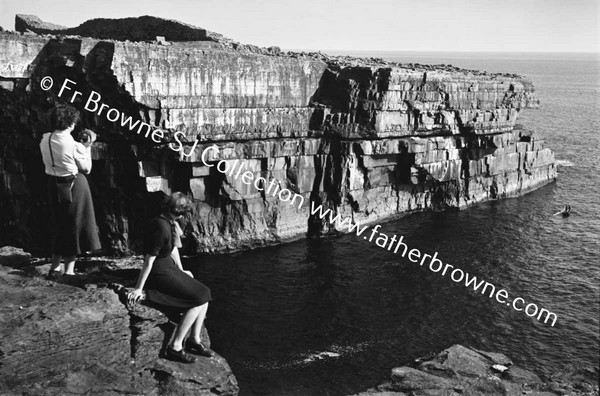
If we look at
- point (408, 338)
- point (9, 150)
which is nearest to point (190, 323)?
point (408, 338)

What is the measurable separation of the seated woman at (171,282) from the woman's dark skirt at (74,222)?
2133 mm

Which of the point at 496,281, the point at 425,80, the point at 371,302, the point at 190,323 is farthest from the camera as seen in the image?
the point at 425,80

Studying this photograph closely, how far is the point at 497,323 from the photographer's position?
31625 mm

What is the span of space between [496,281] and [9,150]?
37118 mm

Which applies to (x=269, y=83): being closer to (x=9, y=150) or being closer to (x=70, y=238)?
(x=9, y=150)

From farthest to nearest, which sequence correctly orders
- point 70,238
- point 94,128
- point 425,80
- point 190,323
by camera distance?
point 425,80
point 94,128
point 70,238
point 190,323

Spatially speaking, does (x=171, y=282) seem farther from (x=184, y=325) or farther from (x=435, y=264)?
(x=435, y=264)

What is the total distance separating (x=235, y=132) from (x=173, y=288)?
103ft

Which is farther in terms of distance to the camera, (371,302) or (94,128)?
(94,128)

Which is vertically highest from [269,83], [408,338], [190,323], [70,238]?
[269,83]

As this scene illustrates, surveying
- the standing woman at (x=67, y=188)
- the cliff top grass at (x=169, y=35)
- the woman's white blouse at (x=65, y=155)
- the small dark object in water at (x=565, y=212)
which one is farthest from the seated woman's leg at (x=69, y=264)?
the small dark object in water at (x=565, y=212)

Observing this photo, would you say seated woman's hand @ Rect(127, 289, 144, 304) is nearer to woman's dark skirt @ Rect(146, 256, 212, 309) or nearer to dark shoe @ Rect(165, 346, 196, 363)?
woman's dark skirt @ Rect(146, 256, 212, 309)

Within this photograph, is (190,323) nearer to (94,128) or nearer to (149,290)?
(149,290)

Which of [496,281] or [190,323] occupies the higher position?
[190,323]
